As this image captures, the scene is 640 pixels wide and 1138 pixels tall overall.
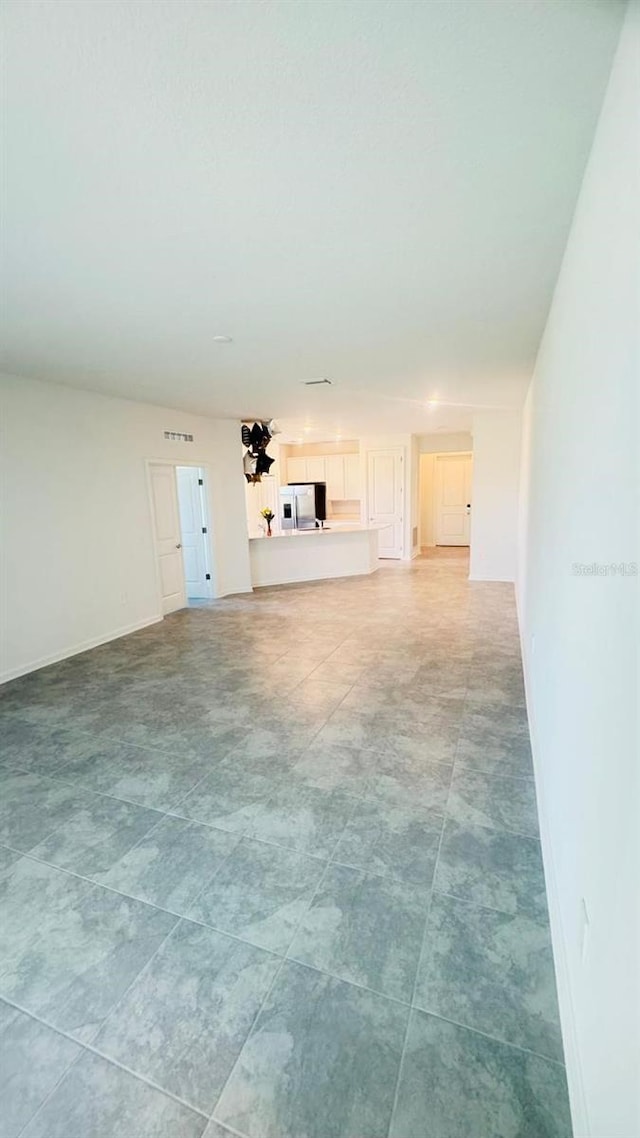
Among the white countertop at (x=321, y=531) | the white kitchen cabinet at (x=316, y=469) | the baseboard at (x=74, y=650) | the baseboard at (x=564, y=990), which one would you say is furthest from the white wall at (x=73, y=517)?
the white kitchen cabinet at (x=316, y=469)

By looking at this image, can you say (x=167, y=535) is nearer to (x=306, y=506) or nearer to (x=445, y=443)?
(x=306, y=506)

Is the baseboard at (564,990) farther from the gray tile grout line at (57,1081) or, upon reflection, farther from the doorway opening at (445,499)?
the doorway opening at (445,499)

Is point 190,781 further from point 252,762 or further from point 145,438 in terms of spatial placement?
point 145,438

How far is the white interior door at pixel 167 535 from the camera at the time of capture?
5.73 meters

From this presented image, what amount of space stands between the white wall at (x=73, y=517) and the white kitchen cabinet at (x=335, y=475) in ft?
14.2

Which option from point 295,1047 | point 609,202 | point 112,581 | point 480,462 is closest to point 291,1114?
point 295,1047

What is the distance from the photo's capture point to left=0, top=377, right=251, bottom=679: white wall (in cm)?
399

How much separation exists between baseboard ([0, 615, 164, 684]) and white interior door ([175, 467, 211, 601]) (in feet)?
3.76

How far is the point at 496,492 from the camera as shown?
6613mm

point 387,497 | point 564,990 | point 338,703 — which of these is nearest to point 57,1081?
point 564,990

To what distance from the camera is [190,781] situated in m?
2.46

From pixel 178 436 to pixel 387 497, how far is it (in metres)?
4.48

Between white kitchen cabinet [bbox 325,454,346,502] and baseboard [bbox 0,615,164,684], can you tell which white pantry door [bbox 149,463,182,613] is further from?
white kitchen cabinet [bbox 325,454,346,502]

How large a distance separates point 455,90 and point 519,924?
8.33 ft
